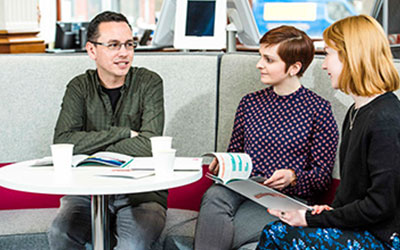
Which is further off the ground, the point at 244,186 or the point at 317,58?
the point at 317,58

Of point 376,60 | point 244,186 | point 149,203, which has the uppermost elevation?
point 376,60

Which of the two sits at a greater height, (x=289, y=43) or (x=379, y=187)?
(x=289, y=43)

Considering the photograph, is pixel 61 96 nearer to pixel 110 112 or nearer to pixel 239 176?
pixel 110 112

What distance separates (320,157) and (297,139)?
0.11 metres

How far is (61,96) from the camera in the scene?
285cm

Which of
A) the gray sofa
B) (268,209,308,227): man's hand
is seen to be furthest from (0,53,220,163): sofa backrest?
(268,209,308,227): man's hand

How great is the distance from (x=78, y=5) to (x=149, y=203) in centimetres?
824

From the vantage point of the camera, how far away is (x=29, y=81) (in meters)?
2.83

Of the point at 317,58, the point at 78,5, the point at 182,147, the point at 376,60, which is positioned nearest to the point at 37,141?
the point at 182,147

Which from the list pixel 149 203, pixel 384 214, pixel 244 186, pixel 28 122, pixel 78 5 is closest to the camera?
pixel 384 214

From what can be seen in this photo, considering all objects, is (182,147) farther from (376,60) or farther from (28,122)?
(376,60)

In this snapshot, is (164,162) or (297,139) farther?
(297,139)

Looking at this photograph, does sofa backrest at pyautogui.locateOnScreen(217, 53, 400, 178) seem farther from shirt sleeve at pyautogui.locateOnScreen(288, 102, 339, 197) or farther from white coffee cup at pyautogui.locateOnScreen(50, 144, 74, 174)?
white coffee cup at pyautogui.locateOnScreen(50, 144, 74, 174)

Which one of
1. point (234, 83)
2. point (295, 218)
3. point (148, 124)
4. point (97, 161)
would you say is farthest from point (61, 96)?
point (295, 218)
